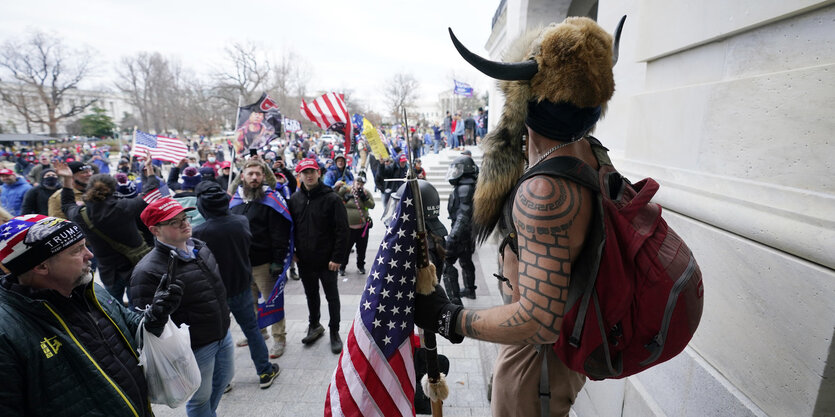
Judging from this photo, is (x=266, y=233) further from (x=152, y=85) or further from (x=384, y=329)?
(x=152, y=85)

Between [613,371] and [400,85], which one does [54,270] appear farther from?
[400,85]

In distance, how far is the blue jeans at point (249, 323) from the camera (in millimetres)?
3777

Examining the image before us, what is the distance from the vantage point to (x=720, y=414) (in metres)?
1.82

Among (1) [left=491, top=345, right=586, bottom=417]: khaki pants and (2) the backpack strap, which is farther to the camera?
(2) the backpack strap

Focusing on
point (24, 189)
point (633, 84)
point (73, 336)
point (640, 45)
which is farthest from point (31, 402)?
point (24, 189)

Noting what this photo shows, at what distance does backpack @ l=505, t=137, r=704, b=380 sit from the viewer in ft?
4.26

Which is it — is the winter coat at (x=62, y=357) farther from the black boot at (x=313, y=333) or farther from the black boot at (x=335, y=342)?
the black boot at (x=313, y=333)

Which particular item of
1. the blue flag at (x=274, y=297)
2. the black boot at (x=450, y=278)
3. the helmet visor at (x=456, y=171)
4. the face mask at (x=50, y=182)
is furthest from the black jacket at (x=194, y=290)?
the face mask at (x=50, y=182)

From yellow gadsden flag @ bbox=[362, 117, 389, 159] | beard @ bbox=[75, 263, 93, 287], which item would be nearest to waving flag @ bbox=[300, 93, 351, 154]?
yellow gadsden flag @ bbox=[362, 117, 389, 159]

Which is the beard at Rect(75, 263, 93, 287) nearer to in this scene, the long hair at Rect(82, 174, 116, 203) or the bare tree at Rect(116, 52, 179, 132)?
the long hair at Rect(82, 174, 116, 203)

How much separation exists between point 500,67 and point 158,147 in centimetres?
1097

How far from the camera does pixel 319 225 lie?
4559 mm

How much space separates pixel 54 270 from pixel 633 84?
13.8 feet

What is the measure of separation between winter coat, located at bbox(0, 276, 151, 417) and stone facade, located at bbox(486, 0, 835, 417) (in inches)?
99.0
